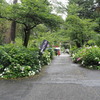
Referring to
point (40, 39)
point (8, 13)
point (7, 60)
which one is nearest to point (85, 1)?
point (40, 39)

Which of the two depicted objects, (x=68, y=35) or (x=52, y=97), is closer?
(x=52, y=97)

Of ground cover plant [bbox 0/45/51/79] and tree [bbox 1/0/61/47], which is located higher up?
tree [bbox 1/0/61/47]

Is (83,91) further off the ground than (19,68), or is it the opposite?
(19,68)

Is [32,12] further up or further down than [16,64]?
further up

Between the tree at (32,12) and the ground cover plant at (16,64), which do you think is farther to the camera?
the tree at (32,12)

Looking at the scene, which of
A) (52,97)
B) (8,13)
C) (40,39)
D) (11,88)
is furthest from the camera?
(40,39)

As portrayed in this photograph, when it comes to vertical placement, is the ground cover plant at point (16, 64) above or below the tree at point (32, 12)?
below

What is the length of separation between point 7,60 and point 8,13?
3.34 meters

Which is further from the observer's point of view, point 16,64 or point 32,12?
point 32,12

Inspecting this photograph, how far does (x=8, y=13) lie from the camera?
23.3ft

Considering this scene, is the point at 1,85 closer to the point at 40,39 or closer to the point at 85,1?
the point at 40,39

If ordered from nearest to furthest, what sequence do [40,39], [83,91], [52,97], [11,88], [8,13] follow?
[52,97]
[83,91]
[11,88]
[8,13]
[40,39]

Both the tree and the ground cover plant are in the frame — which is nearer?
the ground cover plant

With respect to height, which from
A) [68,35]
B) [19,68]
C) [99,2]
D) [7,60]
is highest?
[99,2]
